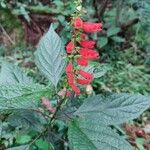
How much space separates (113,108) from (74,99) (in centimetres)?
22

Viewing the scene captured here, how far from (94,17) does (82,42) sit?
3.48 m

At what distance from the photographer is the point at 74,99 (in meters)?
2.18

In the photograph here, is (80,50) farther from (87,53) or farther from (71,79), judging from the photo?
(71,79)

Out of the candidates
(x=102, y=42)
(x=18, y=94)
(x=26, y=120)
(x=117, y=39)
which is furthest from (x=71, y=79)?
(x=117, y=39)

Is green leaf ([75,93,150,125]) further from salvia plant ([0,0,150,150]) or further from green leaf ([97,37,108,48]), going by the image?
green leaf ([97,37,108,48])

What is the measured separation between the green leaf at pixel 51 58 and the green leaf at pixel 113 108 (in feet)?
0.67

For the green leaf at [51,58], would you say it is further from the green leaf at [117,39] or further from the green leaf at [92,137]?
the green leaf at [117,39]

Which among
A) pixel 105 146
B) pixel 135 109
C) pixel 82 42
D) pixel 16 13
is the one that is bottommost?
pixel 105 146

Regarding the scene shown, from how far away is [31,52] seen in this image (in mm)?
4922

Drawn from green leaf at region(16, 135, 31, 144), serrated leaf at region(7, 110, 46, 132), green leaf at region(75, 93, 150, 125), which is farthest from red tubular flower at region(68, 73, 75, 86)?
green leaf at region(16, 135, 31, 144)

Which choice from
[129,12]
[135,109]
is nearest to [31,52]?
[129,12]

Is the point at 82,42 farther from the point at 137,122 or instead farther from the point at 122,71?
the point at 122,71

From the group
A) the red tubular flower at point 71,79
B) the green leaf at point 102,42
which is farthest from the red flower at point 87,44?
the green leaf at point 102,42

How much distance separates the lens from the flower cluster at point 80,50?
6.01ft
